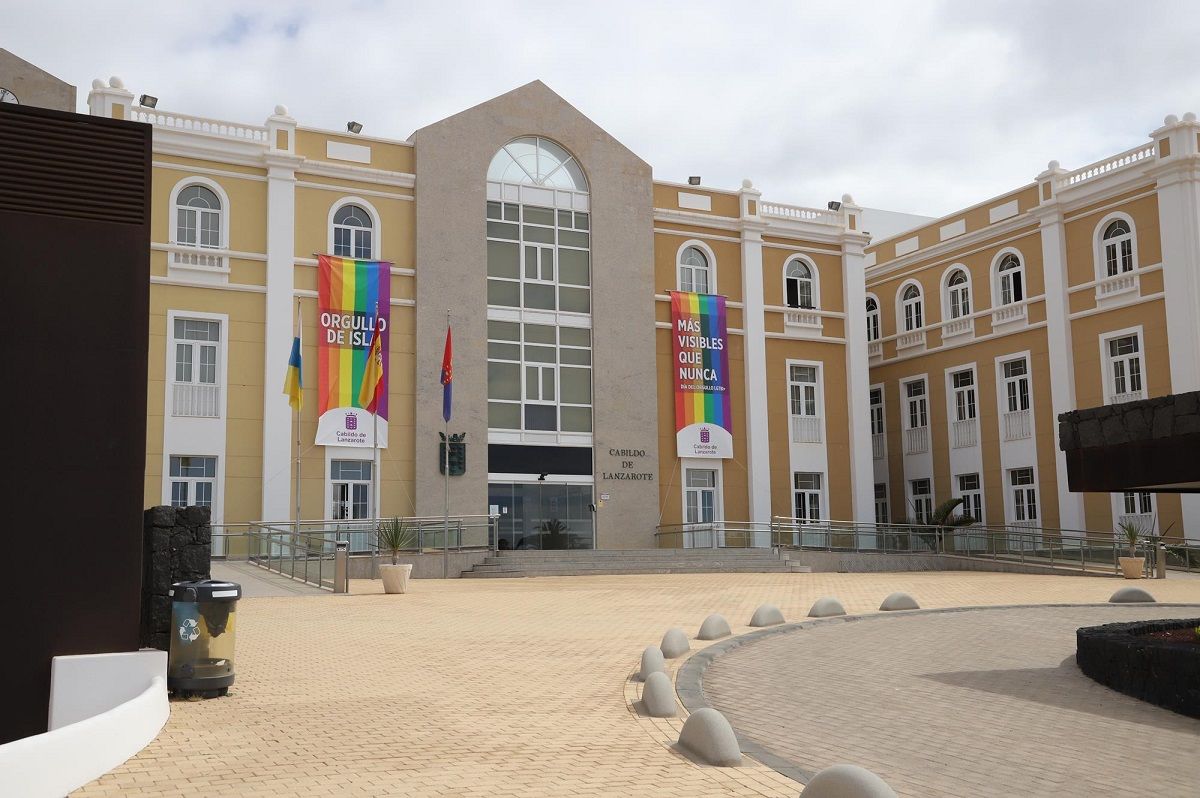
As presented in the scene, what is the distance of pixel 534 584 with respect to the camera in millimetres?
25766

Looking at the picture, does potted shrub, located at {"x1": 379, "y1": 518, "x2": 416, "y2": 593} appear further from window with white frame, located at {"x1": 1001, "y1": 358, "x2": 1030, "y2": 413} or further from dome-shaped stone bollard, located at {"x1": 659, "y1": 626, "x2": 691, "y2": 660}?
window with white frame, located at {"x1": 1001, "y1": 358, "x2": 1030, "y2": 413}

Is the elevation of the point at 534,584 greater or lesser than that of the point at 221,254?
lesser

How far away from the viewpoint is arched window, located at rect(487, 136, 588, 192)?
118ft

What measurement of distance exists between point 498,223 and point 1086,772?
2937 cm

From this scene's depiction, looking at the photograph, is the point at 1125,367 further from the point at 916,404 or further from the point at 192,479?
the point at 192,479

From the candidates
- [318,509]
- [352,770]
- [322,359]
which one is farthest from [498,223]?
[352,770]

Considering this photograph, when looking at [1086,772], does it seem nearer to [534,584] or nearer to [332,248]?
[534,584]

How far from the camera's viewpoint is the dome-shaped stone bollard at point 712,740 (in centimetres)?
779

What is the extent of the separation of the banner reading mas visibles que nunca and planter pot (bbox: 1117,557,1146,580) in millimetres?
13211

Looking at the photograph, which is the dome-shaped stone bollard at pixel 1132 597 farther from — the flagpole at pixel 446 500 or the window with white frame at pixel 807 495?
the window with white frame at pixel 807 495

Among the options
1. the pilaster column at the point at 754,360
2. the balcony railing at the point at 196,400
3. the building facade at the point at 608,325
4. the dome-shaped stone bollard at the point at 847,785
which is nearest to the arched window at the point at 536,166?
the building facade at the point at 608,325

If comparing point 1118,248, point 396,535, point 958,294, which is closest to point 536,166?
point 396,535

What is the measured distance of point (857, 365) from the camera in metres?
40.3

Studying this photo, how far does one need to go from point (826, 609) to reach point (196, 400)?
19.9 meters
